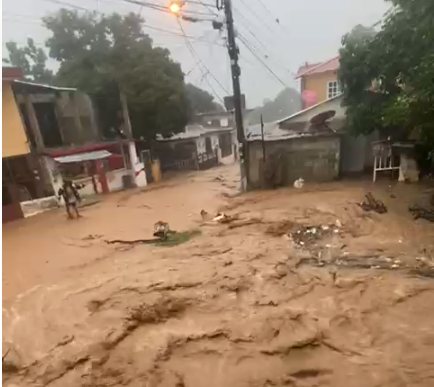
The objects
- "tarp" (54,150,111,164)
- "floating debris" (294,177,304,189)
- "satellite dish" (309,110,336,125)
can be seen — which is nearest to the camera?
"floating debris" (294,177,304,189)

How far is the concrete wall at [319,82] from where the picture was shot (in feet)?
62.3

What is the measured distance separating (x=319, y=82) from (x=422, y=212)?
12.7 meters

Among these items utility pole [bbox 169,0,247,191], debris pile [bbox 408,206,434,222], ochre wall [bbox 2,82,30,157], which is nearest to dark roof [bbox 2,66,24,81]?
ochre wall [bbox 2,82,30,157]

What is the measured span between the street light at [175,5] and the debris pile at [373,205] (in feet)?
22.0

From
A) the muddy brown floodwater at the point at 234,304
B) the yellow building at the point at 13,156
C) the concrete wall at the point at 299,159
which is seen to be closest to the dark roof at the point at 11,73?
the yellow building at the point at 13,156

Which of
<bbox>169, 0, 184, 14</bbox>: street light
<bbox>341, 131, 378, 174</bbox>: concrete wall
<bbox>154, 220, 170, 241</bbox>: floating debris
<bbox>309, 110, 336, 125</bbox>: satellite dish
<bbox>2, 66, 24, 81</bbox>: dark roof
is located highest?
<bbox>169, 0, 184, 14</bbox>: street light

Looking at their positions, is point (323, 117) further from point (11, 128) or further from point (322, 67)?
point (11, 128)

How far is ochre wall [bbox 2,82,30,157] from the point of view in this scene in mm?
11680

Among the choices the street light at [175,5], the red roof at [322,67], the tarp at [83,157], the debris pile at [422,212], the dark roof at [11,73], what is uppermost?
the street light at [175,5]

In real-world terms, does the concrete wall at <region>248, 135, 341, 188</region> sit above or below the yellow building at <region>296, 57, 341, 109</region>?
below

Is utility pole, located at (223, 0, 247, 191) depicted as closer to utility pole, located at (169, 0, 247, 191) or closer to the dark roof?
utility pole, located at (169, 0, 247, 191)

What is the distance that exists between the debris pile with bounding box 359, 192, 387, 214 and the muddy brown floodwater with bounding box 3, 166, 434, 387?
0.17 metres

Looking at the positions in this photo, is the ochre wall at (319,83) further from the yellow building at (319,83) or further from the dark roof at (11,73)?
the dark roof at (11,73)

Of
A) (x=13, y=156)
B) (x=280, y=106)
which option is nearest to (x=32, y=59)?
(x=13, y=156)
